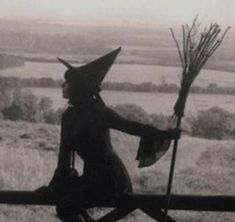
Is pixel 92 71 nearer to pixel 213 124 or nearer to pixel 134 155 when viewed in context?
pixel 134 155

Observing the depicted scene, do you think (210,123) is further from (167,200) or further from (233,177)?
(167,200)

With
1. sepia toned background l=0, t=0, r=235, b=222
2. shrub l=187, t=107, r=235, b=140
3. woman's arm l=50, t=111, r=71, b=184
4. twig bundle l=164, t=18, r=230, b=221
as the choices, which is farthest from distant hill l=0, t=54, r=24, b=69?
twig bundle l=164, t=18, r=230, b=221

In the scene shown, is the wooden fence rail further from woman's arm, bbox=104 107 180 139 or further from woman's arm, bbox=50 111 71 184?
woman's arm, bbox=104 107 180 139

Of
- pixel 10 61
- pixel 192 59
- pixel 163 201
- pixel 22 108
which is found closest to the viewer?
pixel 163 201

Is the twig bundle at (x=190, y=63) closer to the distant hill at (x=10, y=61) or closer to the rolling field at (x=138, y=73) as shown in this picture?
the rolling field at (x=138, y=73)

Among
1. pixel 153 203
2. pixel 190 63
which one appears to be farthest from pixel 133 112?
pixel 153 203
